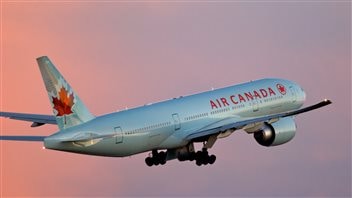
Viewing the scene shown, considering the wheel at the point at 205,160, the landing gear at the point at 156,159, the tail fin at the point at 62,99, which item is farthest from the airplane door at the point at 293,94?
the tail fin at the point at 62,99

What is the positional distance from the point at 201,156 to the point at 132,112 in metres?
7.87

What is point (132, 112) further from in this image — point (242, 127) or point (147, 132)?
point (242, 127)

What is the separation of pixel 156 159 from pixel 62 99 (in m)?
11.4

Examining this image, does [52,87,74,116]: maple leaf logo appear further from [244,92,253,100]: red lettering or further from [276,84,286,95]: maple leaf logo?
[276,84,286,95]: maple leaf logo

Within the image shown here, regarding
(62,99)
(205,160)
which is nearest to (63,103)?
(62,99)

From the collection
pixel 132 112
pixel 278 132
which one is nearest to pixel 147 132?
pixel 132 112

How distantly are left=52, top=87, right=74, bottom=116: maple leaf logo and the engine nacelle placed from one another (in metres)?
15.8

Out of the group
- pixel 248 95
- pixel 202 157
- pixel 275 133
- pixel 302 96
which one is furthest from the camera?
pixel 302 96

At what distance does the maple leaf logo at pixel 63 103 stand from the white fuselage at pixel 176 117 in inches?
44.6

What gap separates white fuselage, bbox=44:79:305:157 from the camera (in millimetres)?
97500

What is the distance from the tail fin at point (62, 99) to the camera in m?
95.6

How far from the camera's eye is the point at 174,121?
102938mm

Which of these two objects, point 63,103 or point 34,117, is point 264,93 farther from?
point 63,103

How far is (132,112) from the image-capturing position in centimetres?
10031
